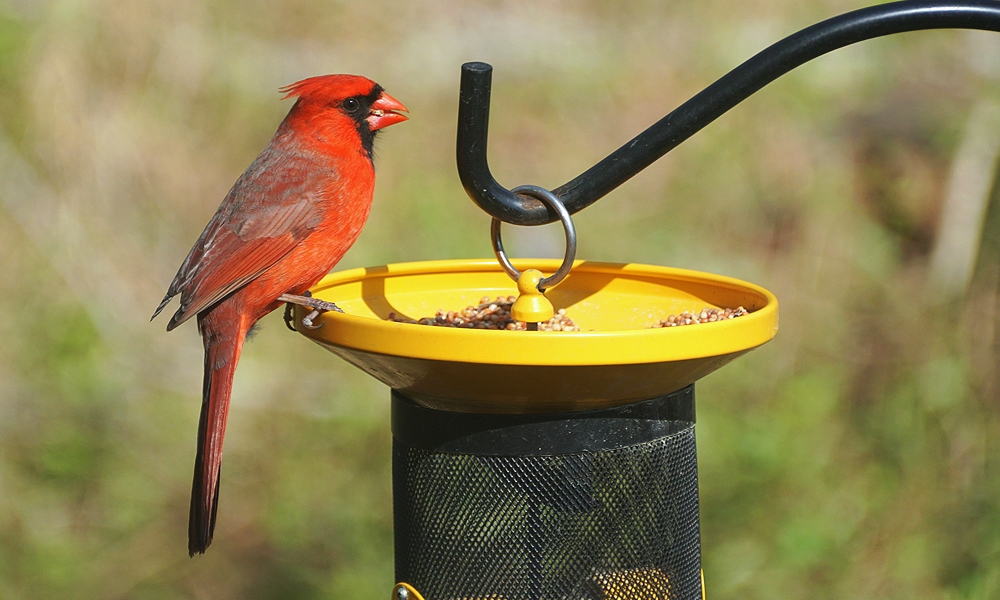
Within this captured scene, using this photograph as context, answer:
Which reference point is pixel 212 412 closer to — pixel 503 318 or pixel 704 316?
pixel 503 318

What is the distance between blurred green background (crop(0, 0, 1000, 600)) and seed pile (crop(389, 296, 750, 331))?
6.46 feet

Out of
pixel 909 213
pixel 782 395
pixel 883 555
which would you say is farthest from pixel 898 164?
pixel 883 555

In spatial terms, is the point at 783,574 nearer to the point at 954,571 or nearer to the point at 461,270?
the point at 954,571

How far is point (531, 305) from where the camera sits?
82.0 inches

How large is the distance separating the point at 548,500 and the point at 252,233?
45.7 inches

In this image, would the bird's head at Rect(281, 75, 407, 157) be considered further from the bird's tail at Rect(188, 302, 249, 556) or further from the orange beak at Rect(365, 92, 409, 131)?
the bird's tail at Rect(188, 302, 249, 556)

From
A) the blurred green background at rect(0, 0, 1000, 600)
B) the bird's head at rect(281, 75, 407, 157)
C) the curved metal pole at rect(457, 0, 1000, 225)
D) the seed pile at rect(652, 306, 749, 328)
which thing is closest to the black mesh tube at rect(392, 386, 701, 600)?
the seed pile at rect(652, 306, 749, 328)

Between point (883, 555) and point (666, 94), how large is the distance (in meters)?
2.45

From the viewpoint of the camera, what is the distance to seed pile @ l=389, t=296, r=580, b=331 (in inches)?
95.3

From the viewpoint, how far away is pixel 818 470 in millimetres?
4465

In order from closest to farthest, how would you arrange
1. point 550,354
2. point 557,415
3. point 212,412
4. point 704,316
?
point 550,354
point 557,415
point 704,316
point 212,412

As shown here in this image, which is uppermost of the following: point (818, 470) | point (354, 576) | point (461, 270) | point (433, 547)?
point (461, 270)

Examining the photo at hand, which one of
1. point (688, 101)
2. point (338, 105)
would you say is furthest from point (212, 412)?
point (688, 101)

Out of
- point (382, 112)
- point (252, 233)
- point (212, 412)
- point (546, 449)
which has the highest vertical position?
point (382, 112)
